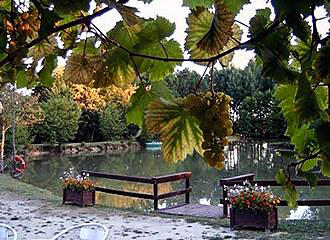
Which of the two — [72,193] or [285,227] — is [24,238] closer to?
[72,193]

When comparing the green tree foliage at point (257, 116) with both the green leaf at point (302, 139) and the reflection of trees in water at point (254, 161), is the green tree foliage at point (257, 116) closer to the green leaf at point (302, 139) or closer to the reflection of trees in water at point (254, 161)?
the green leaf at point (302, 139)

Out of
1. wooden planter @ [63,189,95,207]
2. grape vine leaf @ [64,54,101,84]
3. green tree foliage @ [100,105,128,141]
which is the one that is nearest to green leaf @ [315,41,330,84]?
grape vine leaf @ [64,54,101,84]

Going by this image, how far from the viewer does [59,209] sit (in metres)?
7.48

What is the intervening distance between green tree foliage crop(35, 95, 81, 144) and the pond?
1.78m

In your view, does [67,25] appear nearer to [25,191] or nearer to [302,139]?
[302,139]

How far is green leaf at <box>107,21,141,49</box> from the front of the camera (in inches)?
21.2

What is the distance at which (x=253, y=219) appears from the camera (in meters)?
5.78

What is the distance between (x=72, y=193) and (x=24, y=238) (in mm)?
2439

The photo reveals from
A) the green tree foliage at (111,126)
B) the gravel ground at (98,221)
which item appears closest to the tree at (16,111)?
the green tree foliage at (111,126)

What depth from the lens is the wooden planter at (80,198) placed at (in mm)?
7691

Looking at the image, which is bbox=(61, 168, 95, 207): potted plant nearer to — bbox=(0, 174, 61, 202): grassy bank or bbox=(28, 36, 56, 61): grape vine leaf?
bbox=(0, 174, 61, 202): grassy bank

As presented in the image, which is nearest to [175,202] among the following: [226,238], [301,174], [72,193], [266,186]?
[72,193]

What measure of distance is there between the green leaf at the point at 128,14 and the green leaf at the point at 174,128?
11 cm

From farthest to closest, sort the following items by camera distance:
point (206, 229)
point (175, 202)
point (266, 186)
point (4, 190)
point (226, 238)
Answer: point (4, 190), point (175, 202), point (266, 186), point (206, 229), point (226, 238)
